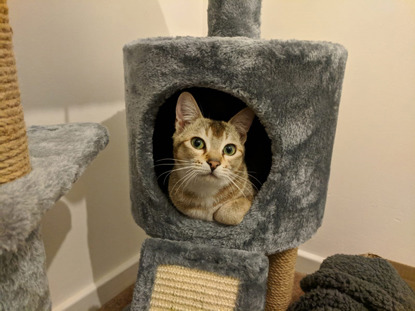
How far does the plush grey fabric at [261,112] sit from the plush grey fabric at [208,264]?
38 mm

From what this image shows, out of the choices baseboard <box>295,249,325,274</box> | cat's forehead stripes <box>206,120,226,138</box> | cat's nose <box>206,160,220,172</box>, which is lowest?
baseboard <box>295,249,325,274</box>

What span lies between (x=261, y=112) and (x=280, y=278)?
1.99 ft

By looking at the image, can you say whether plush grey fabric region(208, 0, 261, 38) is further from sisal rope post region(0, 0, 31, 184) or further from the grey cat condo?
sisal rope post region(0, 0, 31, 184)

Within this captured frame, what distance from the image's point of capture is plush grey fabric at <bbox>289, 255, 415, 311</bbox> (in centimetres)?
90

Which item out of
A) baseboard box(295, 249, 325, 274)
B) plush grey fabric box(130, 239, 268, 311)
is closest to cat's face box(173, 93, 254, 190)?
plush grey fabric box(130, 239, 268, 311)

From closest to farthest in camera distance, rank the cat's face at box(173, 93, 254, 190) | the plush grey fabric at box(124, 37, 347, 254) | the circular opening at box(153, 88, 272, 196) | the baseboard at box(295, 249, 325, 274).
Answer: the plush grey fabric at box(124, 37, 347, 254) < the cat's face at box(173, 93, 254, 190) < the circular opening at box(153, 88, 272, 196) < the baseboard at box(295, 249, 325, 274)

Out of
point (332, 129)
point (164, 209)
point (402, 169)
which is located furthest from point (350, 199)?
point (164, 209)

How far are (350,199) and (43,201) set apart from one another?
1.19m

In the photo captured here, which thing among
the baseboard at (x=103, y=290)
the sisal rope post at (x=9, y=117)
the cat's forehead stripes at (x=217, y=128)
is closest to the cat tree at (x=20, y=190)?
the sisal rope post at (x=9, y=117)

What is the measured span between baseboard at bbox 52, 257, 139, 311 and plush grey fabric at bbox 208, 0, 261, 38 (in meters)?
1.02

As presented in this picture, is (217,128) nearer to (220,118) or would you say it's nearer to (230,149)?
(230,149)

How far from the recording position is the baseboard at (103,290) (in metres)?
1.20

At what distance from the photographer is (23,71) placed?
0.95m

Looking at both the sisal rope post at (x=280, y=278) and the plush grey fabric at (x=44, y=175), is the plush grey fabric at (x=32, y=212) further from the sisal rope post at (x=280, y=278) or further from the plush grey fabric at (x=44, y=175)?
the sisal rope post at (x=280, y=278)
